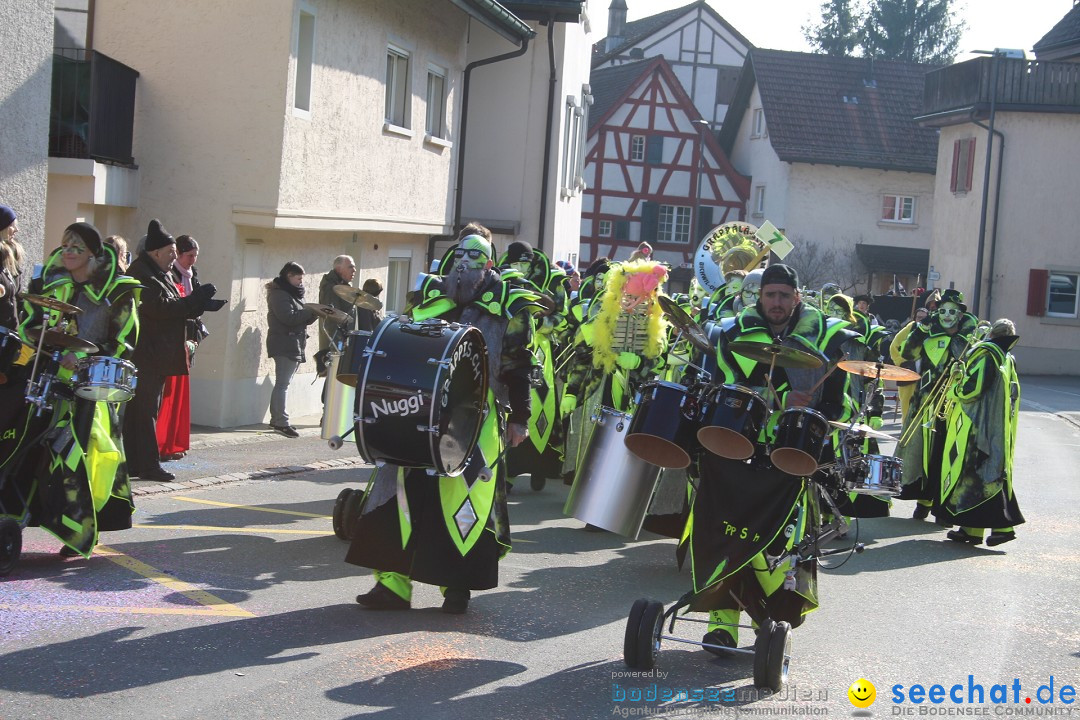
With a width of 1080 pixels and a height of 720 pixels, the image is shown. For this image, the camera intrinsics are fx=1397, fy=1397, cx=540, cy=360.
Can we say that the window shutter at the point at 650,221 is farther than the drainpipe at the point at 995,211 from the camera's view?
Yes

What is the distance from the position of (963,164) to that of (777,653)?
37.0 metres

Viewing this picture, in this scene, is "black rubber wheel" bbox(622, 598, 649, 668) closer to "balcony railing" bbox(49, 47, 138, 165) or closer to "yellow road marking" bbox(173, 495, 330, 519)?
"yellow road marking" bbox(173, 495, 330, 519)

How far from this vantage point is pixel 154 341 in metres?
10.7

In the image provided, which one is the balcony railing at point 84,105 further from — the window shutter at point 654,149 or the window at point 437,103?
the window shutter at point 654,149

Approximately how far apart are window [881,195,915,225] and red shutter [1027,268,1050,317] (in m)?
12.4

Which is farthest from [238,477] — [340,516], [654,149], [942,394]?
[654,149]

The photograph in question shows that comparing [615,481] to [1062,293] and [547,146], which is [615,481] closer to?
[547,146]

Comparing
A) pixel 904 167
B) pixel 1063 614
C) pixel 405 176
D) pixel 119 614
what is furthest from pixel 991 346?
pixel 904 167

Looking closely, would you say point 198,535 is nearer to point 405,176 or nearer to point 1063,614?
point 1063,614

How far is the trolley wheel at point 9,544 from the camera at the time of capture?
22.8 ft

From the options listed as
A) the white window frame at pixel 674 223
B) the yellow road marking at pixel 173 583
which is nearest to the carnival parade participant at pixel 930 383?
the yellow road marking at pixel 173 583

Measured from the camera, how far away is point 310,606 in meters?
7.06

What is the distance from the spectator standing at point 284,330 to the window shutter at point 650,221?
4093cm

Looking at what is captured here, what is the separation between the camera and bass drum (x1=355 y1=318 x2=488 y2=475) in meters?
6.39
